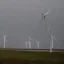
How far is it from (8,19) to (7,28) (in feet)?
0.23

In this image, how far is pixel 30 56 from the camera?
103cm

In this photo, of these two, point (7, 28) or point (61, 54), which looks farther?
point (7, 28)

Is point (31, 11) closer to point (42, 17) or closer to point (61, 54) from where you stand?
point (42, 17)

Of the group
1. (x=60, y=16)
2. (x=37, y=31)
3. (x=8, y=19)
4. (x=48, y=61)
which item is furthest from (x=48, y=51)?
(x=8, y=19)

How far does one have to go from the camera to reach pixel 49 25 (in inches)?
41.6

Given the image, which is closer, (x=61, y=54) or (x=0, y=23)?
(x=61, y=54)

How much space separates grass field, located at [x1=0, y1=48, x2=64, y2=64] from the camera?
100cm

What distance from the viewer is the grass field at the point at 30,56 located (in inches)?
39.4

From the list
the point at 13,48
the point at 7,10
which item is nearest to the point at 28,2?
the point at 7,10

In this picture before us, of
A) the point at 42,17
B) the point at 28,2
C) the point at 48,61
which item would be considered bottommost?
the point at 48,61

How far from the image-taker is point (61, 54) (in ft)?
3.26

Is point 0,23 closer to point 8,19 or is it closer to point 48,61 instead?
point 8,19

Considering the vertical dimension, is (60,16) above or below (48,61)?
above

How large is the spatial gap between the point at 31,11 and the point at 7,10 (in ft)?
0.61
